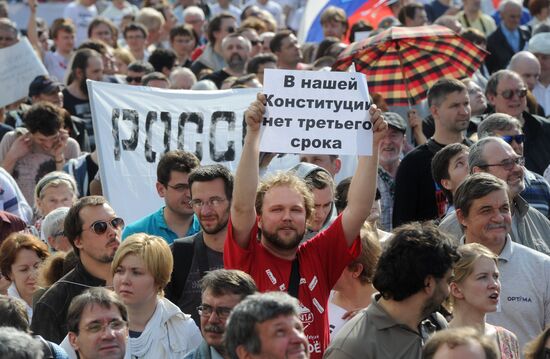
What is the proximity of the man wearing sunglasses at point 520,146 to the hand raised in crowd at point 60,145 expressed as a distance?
334 cm

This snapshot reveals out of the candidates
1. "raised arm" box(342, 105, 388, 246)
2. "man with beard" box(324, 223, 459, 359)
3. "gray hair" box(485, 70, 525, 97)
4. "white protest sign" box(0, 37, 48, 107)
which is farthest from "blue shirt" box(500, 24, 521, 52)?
"man with beard" box(324, 223, 459, 359)

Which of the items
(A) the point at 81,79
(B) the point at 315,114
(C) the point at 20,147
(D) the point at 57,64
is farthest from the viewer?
(D) the point at 57,64

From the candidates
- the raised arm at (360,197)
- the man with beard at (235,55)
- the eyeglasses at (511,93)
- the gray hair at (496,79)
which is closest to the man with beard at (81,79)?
the man with beard at (235,55)

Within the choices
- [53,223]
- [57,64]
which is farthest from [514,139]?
[57,64]

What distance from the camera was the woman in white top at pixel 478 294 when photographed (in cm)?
674

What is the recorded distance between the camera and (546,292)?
24.4ft

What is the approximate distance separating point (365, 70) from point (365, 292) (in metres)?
5.05

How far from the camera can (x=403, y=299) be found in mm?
6027

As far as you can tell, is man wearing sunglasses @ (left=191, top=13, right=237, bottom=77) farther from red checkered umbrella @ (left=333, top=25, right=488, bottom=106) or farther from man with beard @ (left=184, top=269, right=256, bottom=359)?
man with beard @ (left=184, top=269, right=256, bottom=359)

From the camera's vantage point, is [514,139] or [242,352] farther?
[514,139]

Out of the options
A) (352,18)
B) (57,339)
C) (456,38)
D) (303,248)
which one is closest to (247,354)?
(303,248)

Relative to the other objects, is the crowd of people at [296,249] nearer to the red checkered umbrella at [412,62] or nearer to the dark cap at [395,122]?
the dark cap at [395,122]

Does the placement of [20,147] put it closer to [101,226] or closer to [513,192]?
[101,226]

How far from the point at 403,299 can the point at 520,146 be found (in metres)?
3.80
